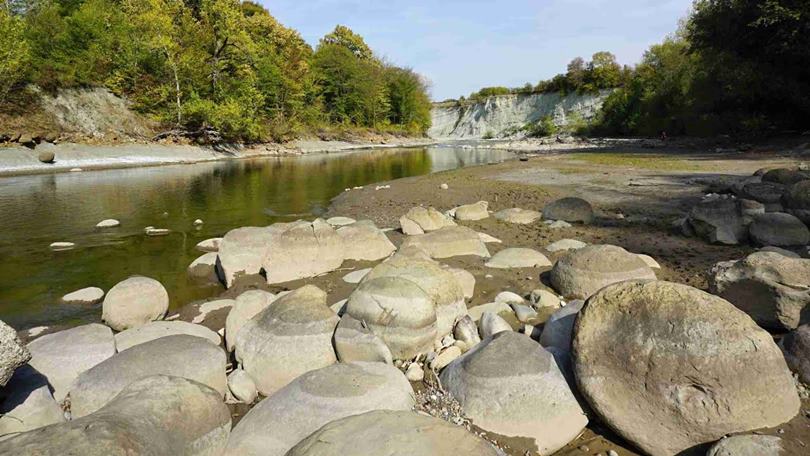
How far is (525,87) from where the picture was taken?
87.1 metres

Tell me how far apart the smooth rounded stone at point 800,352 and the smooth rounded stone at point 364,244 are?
5.27m

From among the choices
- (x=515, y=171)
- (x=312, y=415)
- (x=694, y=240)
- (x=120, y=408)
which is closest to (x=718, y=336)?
(x=312, y=415)

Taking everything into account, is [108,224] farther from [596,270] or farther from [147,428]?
[596,270]

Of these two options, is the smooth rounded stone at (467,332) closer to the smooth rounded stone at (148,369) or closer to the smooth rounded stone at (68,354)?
the smooth rounded stone at (148,369)

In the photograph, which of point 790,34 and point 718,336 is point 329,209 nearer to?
point 718,336

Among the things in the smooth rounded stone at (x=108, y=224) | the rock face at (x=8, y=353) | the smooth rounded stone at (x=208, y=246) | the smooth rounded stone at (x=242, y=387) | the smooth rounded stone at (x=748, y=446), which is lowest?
the smooth rounded stone at (x=242, y=387)

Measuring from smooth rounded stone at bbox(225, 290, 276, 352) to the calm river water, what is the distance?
2.02 meters

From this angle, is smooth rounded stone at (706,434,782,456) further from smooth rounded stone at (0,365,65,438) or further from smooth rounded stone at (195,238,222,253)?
smooth rounded stone at (195,238,222,253)

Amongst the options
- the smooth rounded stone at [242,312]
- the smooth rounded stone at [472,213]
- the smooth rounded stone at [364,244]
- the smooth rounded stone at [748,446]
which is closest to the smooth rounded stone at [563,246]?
the smooth rounded stone at [364,244]

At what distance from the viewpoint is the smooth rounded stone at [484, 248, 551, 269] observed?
670cm

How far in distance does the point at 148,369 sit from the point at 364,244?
4.24 meters

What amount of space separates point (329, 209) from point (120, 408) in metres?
11.4

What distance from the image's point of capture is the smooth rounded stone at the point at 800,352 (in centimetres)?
334

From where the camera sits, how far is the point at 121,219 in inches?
480
